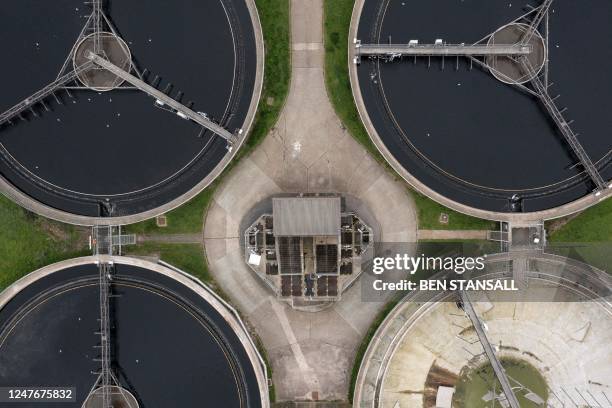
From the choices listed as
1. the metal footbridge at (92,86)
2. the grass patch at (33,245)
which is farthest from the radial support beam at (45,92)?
the grass patch at (33,245)

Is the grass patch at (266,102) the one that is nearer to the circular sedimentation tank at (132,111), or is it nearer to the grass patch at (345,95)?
the circular sedimentation tank at (132,111)

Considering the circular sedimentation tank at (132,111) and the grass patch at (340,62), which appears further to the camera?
the grass patch at (340,62)

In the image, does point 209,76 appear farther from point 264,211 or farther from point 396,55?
point 396,55

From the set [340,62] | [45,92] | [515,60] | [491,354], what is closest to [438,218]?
[491,354]

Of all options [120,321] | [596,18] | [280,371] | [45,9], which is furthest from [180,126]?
[596,18]

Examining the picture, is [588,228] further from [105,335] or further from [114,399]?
[114,399]

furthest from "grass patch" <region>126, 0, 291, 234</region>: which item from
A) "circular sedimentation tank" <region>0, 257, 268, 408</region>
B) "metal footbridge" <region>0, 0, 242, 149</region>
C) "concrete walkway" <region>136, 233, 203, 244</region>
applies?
"circular sedimentation tank" <region>0, 257, 268, 408</region>
